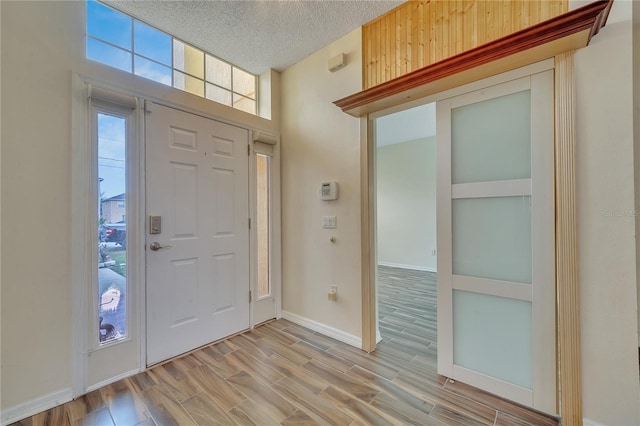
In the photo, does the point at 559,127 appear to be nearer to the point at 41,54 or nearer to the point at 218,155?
the point at 218,155

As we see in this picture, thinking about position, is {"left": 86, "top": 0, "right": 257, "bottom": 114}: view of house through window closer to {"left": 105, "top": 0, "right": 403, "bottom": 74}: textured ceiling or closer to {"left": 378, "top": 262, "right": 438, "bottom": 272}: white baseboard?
{"left": 105, "top": 0, "right": 403, "bottom": 74}: textured ceiling

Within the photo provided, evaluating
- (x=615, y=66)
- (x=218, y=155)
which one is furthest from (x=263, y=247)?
(x=615, y=66)

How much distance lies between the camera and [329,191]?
260cm

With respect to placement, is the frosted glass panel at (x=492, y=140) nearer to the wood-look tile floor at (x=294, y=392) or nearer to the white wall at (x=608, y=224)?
the white wall at (x=608, y=224)

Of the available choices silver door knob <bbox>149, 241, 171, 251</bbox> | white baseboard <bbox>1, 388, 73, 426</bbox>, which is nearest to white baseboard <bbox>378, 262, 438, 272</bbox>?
silver door knob <bbox>149, 241, 171, 251</bbox>

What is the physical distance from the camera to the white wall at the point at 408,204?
18.4 feet

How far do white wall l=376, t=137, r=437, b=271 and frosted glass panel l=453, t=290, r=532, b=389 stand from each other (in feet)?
12.4

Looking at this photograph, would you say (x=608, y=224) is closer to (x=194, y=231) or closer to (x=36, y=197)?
(x=194, y=231)

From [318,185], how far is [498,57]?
5.73 ft

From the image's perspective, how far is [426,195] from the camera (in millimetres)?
5672

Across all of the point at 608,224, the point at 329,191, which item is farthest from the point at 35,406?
the point at 608,224

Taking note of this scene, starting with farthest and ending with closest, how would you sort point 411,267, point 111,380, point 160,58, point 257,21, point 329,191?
point 411,267 → point 329,191 → point 160,58 → point 257,21 → point 111,380

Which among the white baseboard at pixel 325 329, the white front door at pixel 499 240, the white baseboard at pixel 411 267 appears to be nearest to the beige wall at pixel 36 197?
the white baseboard at pixel 325 329

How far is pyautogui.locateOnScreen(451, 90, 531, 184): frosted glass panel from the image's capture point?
1.69 meters
